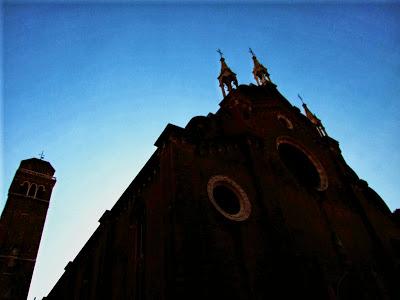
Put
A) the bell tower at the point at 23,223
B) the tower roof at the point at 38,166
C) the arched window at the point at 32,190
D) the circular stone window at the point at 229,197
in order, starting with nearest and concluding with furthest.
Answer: the circular stone window at the point at 229,197
the bell tower at the point at 23,223
the arched window at the point at 32,190
the tower roof at the point at 38,166

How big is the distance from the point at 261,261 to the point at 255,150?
17.2 ft

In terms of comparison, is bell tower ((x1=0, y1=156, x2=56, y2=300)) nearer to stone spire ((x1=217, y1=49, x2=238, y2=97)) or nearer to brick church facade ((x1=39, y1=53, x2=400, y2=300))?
brick church facade ((x1=39, y1=53, x2=400, y2=300))

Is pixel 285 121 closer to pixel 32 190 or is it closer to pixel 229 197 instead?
pixel 229 197

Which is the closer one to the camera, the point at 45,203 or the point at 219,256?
the point at 219,256

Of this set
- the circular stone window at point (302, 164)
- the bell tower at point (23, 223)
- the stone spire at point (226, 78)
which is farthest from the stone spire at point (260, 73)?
the bell tower at point (23, 223)

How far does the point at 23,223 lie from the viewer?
96.8ft

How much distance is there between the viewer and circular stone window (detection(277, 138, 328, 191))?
60.0 feet

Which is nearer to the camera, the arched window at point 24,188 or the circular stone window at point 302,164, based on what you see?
the circular stone window at point 302,164

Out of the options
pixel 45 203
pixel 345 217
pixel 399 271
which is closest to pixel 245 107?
pixel 345 217

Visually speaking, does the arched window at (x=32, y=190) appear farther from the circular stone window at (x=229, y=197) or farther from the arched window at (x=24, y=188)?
the circular stone window at (x=229, y=197)

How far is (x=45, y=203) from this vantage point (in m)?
31.9

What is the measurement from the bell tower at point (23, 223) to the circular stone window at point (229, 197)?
21001 millimetres

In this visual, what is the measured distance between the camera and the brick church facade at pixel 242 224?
10.9 meters

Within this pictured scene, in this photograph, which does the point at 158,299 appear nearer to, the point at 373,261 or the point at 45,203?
the point at 373,261
